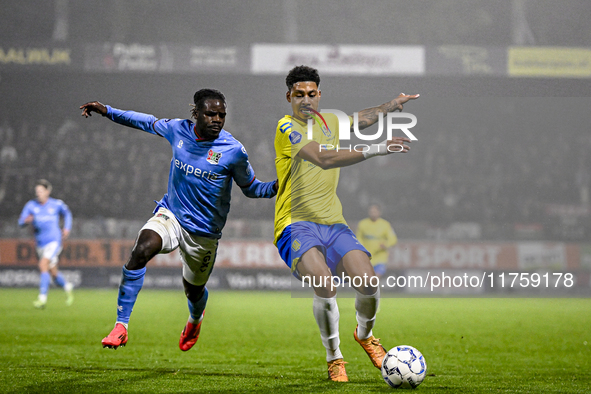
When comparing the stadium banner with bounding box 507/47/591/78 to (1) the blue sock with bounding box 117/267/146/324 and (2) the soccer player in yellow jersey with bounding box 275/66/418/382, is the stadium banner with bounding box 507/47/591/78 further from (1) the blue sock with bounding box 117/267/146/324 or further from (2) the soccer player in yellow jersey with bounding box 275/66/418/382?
(1) the blue sock with bounding box 117/267/146/324

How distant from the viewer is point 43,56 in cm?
1850

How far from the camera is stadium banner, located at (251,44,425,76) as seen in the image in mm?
17641

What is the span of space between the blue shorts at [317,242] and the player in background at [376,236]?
7843 mm

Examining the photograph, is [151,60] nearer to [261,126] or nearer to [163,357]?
[261,126]

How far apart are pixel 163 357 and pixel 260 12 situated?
1682cm

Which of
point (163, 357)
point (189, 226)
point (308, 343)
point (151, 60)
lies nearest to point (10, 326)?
point (163, 357)

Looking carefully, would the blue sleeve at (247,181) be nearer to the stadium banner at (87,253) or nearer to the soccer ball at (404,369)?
the soccer ball at (404,369)

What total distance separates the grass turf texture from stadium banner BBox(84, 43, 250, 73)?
808 centimetres

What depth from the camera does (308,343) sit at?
283 inches

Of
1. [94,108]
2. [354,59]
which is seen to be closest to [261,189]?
[94,108]

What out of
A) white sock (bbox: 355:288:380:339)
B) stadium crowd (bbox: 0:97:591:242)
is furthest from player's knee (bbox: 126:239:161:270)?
stadium crowd (bbox: 0:97:591:242)

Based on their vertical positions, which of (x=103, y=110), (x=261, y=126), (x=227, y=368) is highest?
(x=261, y=126)

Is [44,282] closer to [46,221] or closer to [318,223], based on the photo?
[46,221]

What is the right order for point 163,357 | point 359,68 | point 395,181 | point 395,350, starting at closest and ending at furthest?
1. point 395,350
2. point 163,357
3. point 359,68
4. point 395,181
